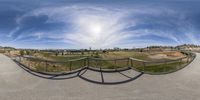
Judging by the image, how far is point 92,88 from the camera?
885cm

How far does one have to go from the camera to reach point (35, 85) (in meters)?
9.04

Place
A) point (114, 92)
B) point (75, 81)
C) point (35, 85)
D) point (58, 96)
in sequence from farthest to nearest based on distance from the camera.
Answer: point (75, 81) → point (35, 85) → point (114, 92) → point (58, 96)

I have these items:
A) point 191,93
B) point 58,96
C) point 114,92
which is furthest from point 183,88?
point 58,96

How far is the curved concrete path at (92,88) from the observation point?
7.98 metres

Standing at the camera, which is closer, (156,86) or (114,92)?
(114,92)

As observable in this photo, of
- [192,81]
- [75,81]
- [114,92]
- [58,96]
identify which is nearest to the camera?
[58,96]

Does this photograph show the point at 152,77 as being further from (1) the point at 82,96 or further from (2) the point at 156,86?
(1) the point at 82,96

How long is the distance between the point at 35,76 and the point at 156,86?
5.09 m

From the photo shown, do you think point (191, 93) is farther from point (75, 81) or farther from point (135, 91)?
point (75, 81)

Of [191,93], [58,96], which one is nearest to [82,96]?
[58,96]

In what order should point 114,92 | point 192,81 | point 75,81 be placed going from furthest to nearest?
point 192,81
point 75,81
point 114,92

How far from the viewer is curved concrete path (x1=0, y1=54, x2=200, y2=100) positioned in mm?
7976

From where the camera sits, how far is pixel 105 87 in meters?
9.00

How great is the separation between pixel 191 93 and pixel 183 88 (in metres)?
0.63
